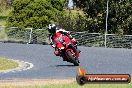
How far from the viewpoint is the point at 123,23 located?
3641 cm

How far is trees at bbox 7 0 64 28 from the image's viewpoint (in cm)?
3994

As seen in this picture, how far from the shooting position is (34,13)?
40.6 m

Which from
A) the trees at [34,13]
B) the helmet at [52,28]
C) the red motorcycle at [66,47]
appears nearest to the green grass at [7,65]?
the red motorcycle at [66,47]

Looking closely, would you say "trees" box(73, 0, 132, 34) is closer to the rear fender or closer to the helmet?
the rear fender

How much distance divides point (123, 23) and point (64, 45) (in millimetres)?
18869

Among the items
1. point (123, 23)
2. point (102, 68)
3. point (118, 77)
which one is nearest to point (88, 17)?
point (123, 23)

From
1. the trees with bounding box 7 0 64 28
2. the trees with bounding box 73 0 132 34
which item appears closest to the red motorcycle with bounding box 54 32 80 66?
the trees with bounding box 73 0 132 34

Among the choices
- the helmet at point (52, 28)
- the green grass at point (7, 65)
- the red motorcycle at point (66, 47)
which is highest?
the helmet at point (52, 28)

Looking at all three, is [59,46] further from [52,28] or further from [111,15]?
[111,15]

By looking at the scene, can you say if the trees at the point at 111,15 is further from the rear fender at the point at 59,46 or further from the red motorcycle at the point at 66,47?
the rear fender at the point at 59,46

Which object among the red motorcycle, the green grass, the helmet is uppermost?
the helmet

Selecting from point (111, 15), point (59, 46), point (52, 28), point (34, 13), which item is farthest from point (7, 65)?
point (34, 13)

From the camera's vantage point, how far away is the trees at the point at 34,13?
39.9 m

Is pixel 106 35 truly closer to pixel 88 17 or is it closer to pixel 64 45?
pixel 88 17
